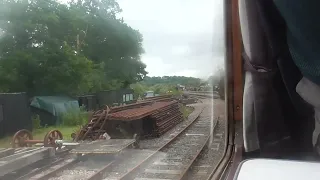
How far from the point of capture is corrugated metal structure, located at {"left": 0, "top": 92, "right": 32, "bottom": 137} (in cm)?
133

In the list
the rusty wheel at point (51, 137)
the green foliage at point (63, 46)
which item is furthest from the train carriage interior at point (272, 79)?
the rusty wheel at point (51, 137)

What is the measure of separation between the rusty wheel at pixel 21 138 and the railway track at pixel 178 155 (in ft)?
1.95

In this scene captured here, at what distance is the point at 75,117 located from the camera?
1583 mm

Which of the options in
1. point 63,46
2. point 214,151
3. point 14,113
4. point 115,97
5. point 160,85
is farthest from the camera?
point 214,151

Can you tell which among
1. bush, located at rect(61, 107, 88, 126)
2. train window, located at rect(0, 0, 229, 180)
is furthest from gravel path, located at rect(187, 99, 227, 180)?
bush, located at rect(61, 107, 88, 126)

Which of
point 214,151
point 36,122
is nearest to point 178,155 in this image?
point 214,151

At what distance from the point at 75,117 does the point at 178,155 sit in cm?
100

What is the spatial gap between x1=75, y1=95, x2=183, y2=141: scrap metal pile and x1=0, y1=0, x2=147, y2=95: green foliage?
6.1 inches

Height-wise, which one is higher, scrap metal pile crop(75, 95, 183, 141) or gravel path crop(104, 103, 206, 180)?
scrap metal pile crop(75, 95, 183, 141)

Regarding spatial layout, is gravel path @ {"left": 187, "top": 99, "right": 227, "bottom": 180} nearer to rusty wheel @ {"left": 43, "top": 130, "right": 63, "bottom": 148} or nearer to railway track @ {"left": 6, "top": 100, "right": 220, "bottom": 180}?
railway track @ {"left": 6, "top": 100, "right": 220, "bottom": 180}

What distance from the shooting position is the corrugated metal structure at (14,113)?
1331 mm

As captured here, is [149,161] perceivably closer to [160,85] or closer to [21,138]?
[160,85]

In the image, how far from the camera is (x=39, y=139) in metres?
1.52

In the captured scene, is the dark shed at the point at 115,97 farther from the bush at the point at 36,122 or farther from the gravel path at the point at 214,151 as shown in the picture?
the gravel path at the point at 214,151
